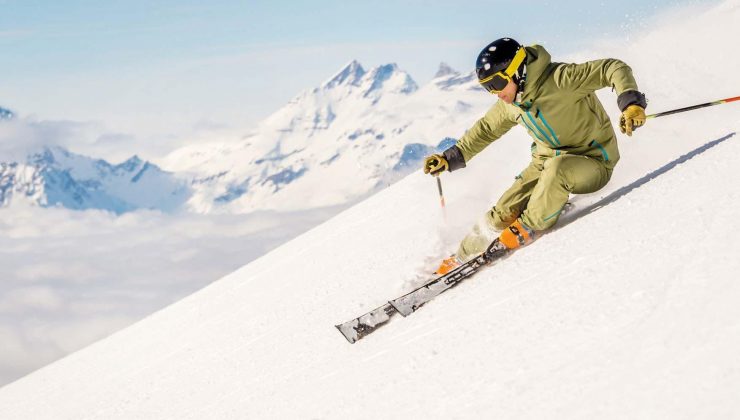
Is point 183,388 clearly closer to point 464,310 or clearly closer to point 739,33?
point 464,310

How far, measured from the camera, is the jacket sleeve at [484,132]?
6.21 meters

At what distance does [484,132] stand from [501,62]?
1.28 meters

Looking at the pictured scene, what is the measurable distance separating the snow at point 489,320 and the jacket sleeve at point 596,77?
87cm

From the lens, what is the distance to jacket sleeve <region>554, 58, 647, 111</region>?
4.99 meters

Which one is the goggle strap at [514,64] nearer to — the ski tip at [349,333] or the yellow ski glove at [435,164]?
the yellow ski glove at [435,164]

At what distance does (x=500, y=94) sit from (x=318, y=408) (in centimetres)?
321

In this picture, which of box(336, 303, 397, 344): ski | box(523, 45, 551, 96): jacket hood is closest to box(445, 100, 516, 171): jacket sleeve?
box(523, 45, 551, 96): jacket hood

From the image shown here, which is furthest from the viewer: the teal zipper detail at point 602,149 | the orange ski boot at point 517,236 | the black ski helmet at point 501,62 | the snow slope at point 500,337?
the teal zipper detail at point 602,149

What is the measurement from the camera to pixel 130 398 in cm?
684

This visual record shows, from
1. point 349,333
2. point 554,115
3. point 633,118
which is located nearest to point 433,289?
point 349,333

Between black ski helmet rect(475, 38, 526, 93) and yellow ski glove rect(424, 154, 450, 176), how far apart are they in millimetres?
1259

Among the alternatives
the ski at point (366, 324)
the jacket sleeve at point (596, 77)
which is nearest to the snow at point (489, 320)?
the ski at point (366, 324)

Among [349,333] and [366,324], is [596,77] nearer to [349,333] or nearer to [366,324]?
[366,324]

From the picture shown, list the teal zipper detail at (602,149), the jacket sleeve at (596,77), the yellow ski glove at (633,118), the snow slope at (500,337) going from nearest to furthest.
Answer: the snow slope at (500,337) → the yellow ski glove at (633,118) → the jacket sleeve at (596,77) → the teal zipper detail at (602,149)
